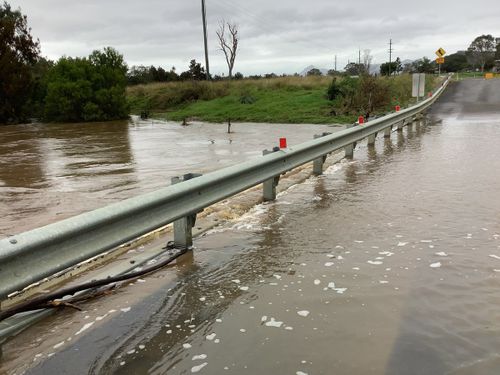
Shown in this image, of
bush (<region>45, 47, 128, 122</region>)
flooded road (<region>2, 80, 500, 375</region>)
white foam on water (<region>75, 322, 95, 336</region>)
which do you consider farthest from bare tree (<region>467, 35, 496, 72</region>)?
white foam on water (<region>75, 322, 95, 336</region>)

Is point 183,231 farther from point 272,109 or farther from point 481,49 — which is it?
point 481,49

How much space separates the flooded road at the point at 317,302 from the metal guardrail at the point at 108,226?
439mm

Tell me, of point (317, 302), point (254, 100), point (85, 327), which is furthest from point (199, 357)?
point (254, 100)

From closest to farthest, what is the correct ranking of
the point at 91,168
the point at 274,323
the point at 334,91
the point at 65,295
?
1. the point at 274,323
2. the point at 65,295
3. the point at 91,168
4. the point at 334,91

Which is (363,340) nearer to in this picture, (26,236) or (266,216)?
(26,236)

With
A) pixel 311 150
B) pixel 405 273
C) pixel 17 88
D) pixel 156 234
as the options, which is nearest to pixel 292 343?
pixel 405 273

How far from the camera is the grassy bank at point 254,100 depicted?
27125 mm

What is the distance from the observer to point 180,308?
333 centimetres

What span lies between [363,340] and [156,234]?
2737 millimetres

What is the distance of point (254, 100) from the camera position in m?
36.9

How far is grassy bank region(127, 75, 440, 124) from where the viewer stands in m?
27.1

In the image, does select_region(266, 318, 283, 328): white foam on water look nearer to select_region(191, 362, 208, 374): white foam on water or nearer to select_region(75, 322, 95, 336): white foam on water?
select_region(191, 362, 208, 374): white foam on water

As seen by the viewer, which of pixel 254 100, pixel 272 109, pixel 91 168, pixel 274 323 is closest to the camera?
pixel 274 323

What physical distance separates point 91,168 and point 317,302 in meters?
9.00
